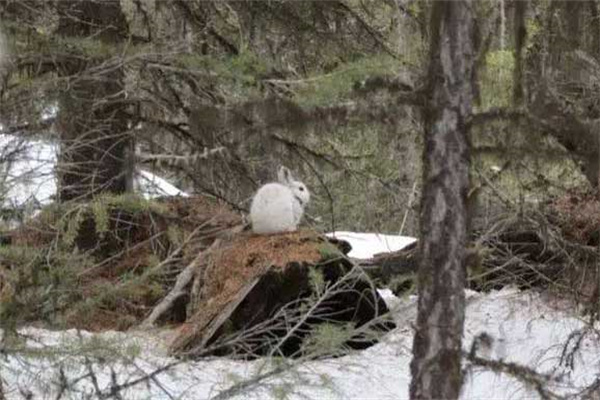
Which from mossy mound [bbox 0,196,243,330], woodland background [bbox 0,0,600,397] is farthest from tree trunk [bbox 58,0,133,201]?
mossy mound [bbox 0,196,243,330]

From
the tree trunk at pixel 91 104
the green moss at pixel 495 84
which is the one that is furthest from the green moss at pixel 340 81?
the tree trunk at pixel 91 104

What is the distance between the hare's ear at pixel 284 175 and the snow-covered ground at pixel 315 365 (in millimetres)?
1415

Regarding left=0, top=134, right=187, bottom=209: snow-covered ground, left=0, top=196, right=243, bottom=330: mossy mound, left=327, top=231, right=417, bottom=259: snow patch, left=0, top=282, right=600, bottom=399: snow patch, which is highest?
left=0, top=134, right=187, bottom=209: snow-covered ground

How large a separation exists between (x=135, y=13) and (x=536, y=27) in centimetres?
288

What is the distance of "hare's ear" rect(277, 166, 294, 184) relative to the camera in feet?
29.7

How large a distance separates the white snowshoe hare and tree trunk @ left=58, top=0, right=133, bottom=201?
1162 millimetres

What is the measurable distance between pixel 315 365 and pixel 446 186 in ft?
9.10

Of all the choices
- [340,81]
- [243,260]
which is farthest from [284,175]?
[340,81]

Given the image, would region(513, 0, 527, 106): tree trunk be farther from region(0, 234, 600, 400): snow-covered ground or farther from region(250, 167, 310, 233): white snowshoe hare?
region(250, 167, 310, 233): white snowshoe hare

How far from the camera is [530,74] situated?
526 cm

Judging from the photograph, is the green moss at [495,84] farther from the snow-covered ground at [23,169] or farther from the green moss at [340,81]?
the snow-covered ground at [23,169]

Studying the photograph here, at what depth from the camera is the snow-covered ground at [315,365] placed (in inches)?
228

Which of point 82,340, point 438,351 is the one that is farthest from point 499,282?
point 438,351

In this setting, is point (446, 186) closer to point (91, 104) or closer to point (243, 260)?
point (91, 104)
